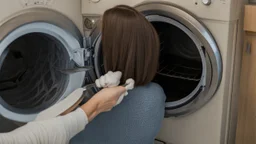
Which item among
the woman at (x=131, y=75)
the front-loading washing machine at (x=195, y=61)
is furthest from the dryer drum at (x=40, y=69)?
the woman at (x=131, y=75)

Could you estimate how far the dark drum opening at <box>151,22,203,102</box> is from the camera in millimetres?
1653

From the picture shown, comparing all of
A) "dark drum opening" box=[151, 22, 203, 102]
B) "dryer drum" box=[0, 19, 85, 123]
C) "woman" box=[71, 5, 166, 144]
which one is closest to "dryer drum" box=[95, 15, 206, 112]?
"dark drum opening" box=[151, 22, 203, 102]

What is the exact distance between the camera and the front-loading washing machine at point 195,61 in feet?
4.64

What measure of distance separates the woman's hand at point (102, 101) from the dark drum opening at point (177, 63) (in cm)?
46

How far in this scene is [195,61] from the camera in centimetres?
168

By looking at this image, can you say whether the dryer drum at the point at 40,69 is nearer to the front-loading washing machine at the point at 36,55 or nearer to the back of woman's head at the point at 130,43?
the front-loading washing machine at the point at 36,55

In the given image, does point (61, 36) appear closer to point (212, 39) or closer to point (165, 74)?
point (165, 74)

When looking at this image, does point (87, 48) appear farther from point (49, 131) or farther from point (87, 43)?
point (49, 131)

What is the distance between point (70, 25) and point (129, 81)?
1.58 feet

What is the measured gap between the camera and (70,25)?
65.0 inches

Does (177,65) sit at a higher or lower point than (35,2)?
lower

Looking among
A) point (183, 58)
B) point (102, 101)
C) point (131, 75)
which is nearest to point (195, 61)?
point (183, 58)

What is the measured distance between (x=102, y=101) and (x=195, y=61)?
0.61 meters

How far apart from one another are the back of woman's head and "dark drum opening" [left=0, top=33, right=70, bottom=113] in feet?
1.33
